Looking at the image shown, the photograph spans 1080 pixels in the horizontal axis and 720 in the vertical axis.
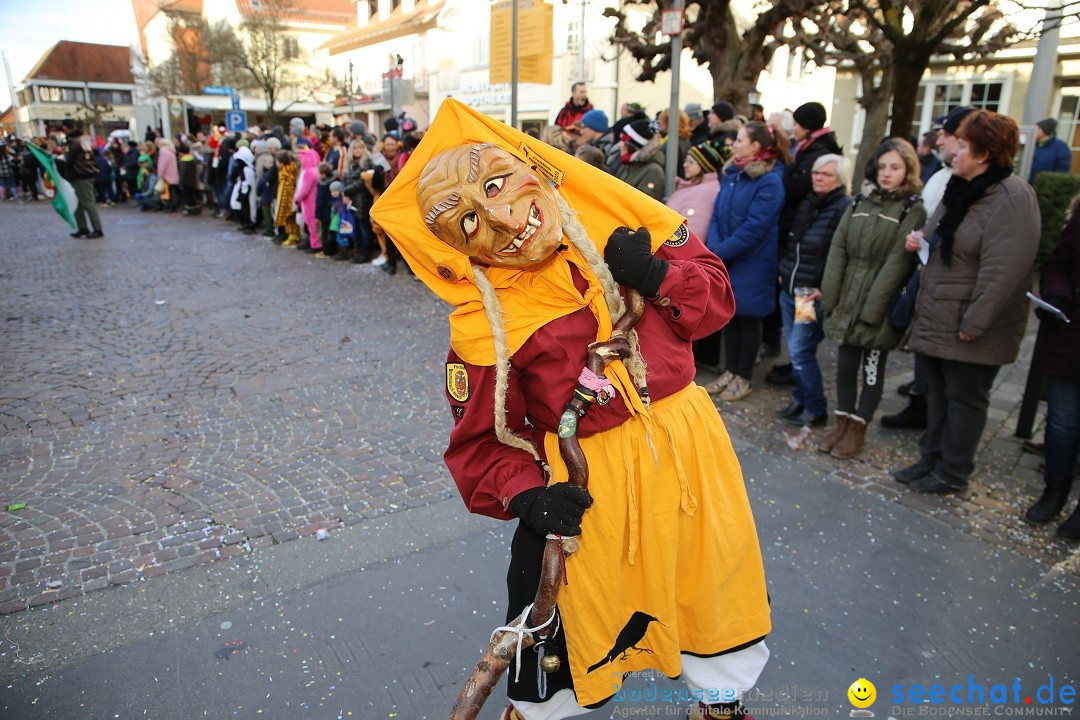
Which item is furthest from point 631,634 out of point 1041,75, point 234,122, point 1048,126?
point 234,122

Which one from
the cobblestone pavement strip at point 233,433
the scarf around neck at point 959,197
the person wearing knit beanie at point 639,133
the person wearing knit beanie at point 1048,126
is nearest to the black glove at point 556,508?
the cobblestone pavement strip at point 233,433

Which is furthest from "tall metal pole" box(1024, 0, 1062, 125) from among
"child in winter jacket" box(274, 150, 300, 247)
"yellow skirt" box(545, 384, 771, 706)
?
"child in winter jacket" box(274, 150, 300, 247)

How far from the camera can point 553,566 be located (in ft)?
5.89

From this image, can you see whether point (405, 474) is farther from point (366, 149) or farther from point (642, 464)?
point (366, 149)

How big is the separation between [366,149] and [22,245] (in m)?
6.95


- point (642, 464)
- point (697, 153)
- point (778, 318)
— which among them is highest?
point (697, 153)

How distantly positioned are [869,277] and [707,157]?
1726 mm

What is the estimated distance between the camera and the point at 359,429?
4.86 meters

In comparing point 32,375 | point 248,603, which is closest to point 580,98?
point 32,375

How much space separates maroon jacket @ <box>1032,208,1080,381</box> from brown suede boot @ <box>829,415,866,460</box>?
3.47 ft

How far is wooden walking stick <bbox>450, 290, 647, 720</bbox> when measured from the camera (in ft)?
5.78

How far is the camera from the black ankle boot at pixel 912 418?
4875mm

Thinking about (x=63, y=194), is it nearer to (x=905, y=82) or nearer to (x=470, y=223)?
(x=905, y=82)

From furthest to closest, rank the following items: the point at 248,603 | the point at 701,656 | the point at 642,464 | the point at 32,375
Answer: the point at 32,375 → the point at 248,603 → the point at 701,656 → the point at 642,464
